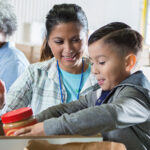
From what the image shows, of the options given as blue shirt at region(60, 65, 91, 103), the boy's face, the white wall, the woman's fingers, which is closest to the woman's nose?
blue shirt at region(60, 65, 91, 103)

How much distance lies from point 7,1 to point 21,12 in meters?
1.65

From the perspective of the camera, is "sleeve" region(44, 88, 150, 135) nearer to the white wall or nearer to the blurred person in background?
the blurred person in background

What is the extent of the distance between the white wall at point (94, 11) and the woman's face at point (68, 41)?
199 centimetres

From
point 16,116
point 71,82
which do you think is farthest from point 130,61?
point 71,82

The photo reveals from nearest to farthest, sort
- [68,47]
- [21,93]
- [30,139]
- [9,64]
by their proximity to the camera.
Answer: [30,139], [68,47], [21,93], [9,64]

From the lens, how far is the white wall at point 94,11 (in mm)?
3109

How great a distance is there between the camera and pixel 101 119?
0.53m

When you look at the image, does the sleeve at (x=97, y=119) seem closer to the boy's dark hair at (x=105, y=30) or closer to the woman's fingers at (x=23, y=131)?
the woman's fingers at (x=23, y=131)

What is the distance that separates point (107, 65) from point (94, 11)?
Result: 263 cm

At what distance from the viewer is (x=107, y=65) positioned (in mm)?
755

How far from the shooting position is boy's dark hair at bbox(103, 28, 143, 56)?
2.52 feet

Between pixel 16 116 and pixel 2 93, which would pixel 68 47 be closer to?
pixel 2 93

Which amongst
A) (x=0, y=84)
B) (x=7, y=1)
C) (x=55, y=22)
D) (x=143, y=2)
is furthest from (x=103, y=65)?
(x=143, y=2)

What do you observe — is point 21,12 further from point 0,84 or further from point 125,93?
point 125,93
